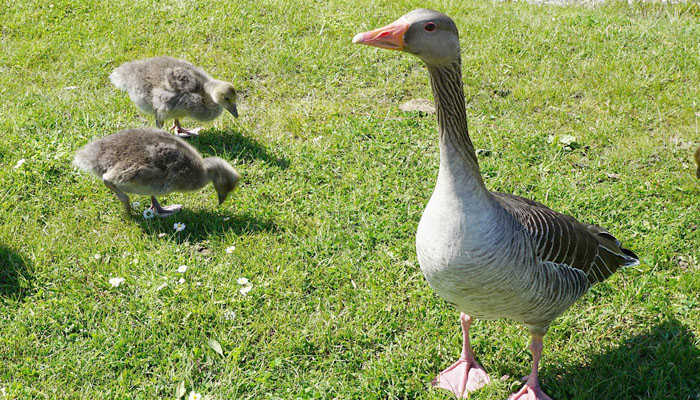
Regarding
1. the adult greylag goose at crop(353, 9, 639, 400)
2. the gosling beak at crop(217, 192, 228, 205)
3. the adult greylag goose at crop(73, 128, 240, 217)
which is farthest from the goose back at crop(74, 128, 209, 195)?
the adult greylag goose at crop(353, 9, 639, 400)

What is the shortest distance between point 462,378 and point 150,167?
9.98 ft

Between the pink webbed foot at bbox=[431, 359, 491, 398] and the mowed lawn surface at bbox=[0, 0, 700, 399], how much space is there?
0.07 m

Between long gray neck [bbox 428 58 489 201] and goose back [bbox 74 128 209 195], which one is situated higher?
long gray neck [bbox 428 58 489 201]

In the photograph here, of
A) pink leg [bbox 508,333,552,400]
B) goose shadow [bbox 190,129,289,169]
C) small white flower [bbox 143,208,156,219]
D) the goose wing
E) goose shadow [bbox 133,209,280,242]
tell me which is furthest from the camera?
goose shadow [bbox 190,129,289,169]

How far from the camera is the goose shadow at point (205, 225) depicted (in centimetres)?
480

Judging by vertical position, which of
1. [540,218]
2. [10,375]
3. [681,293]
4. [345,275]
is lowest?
[10,375]

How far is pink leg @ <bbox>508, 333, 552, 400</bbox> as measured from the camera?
3473 millimetres

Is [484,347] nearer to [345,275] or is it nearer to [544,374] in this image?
[544,374]

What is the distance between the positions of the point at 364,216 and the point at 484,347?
1.59m

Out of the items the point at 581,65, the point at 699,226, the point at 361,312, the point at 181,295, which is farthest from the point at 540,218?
the point at 581,65

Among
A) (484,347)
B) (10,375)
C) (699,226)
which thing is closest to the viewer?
(10,375)

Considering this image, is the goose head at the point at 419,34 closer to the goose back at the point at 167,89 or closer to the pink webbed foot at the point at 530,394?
the pink webbed foot at the point at 530,394

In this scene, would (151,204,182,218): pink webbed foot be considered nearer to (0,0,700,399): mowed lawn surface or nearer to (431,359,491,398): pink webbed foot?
(0,0,700,399): mowed lawn surface

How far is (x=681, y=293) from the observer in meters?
4.18
